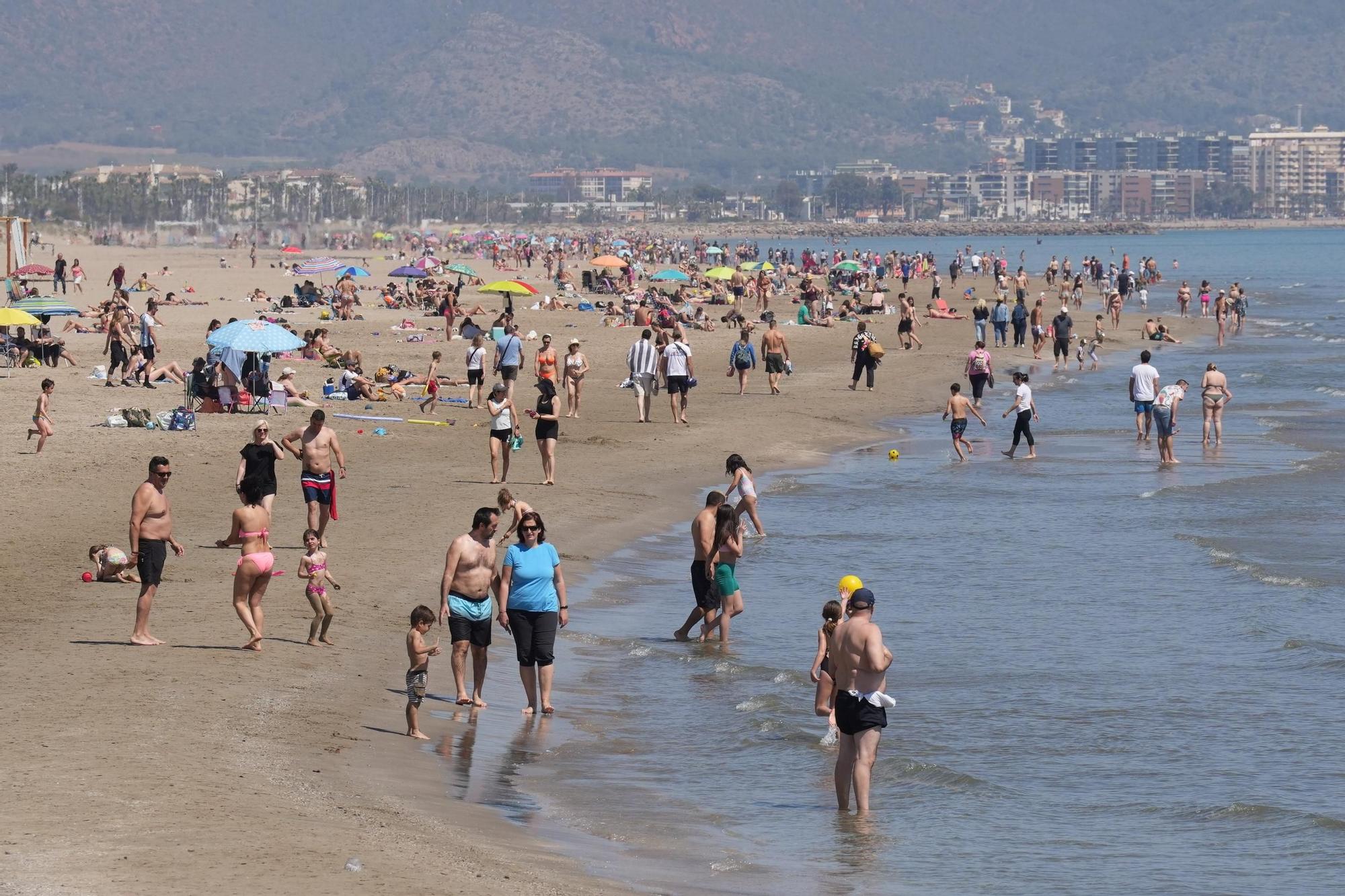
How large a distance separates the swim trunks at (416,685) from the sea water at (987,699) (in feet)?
1.46

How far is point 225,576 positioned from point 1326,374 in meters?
31.4

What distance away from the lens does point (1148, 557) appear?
19594 mm

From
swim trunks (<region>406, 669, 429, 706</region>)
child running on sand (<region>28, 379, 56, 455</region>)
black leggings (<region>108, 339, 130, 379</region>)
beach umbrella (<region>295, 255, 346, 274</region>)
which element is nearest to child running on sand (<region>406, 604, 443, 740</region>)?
swim trunks (<region>406, 669, 429, 706</region>)

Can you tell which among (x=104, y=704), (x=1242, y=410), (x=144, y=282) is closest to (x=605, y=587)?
(x=104, y=704)

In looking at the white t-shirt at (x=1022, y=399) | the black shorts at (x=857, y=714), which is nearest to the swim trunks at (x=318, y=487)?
the black shorts at (x=857, y=714)

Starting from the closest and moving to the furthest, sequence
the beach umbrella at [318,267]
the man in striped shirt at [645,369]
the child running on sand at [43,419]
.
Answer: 1. the child running on sand at [43,419]
2. the man in striped shirt at [645,369]
3. the beach umbrella at [318,267]

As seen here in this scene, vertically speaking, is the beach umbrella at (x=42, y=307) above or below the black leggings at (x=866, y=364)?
above

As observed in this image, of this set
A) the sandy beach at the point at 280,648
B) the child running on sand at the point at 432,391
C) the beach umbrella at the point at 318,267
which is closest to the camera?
the sandy beach at the point at 280,648

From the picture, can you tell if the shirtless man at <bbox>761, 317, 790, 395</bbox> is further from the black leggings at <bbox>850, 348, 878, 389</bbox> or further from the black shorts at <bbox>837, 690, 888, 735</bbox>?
the black shorts at <bbox>837, 690, 888, 735</bbox>

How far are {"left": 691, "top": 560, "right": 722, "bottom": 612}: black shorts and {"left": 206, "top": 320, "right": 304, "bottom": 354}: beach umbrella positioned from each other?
11.3m

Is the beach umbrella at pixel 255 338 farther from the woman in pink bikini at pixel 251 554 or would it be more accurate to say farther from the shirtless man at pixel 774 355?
the woman in pink bikini at pixel 251 554

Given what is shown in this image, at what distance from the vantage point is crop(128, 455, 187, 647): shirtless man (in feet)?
42.7

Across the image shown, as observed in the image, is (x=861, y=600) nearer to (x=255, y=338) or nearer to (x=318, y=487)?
(x=318, y=487)

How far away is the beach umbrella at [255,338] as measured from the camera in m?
24.8
